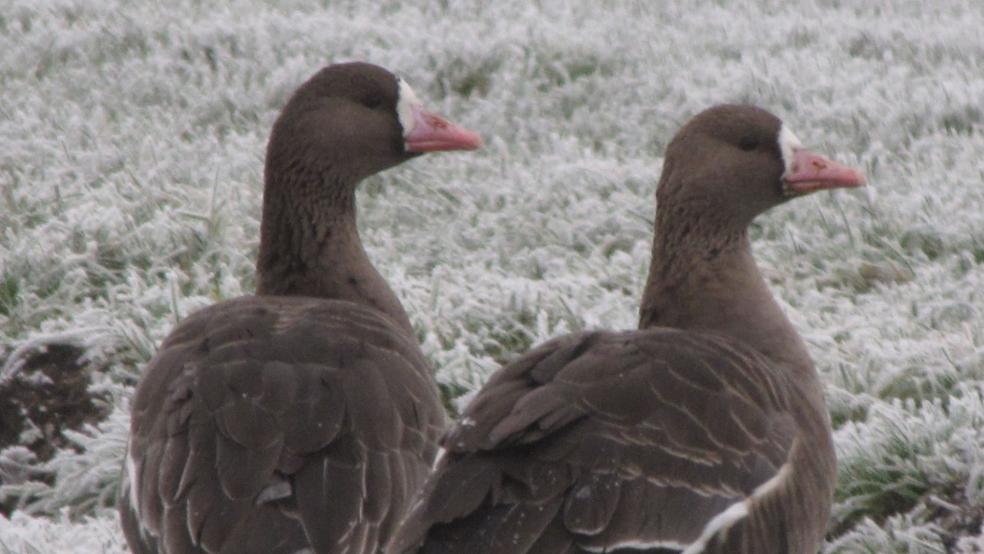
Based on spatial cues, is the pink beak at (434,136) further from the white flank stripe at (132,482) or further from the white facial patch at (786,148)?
the white flank stripe at (132,482)

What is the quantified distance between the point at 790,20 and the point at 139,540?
8.89 m

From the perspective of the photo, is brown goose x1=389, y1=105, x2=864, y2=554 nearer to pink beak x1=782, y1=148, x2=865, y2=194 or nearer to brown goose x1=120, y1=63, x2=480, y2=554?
brown goose x1=120, y1=63, x2=480, y2=554

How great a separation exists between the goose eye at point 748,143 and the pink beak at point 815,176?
0.48ft

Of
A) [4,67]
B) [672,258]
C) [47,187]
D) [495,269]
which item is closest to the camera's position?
[672,258]

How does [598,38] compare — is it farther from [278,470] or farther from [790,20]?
[278,470]

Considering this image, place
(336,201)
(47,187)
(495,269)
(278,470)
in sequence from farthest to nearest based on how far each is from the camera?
(47,187)
(495,269)
(336,201)
(278,470)

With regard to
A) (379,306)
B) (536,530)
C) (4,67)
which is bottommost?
(4,67)

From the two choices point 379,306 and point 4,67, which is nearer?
point 379,306

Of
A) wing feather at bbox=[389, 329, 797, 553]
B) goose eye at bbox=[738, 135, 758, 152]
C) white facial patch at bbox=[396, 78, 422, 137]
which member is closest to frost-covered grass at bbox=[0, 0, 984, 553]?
white facial patch at bbox=[396, 78, 422, 137]

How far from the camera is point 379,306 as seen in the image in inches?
222

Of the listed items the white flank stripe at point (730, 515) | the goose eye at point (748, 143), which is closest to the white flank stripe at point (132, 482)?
the white flank stripe at point (730, 515)

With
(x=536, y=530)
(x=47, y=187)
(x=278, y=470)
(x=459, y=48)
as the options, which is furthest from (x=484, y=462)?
(x=459, y=48)

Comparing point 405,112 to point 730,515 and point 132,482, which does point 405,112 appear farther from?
point 730,515

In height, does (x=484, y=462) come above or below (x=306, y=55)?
above
